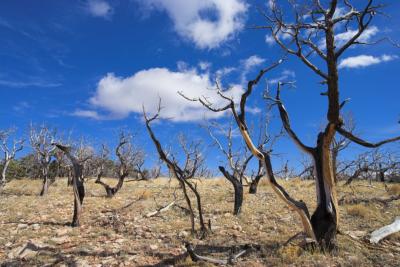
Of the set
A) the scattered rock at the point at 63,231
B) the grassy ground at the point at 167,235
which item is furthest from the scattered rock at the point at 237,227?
the scattered rock at the point at 63,231

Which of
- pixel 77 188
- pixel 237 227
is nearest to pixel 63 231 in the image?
pixel 77 188

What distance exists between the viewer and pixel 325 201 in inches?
339

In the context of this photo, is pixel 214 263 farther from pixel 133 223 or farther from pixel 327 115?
pixel 133 223

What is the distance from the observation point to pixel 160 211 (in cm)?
1398

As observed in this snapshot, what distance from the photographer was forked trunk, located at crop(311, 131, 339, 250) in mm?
8461

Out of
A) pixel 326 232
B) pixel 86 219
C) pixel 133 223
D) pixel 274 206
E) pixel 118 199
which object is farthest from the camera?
pixel 118 199

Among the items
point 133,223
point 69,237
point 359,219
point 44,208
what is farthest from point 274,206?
point 44,208

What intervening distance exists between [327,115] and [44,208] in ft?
40.3

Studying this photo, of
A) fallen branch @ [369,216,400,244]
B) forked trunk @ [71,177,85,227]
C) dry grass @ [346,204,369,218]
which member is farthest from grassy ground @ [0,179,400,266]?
forked trunk @ [71,177,85,227]

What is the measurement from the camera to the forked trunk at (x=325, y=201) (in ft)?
27.8

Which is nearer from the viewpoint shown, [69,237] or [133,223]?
[69,237]

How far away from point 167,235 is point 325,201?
4.68 meters

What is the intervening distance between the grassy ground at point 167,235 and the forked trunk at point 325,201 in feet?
1.40

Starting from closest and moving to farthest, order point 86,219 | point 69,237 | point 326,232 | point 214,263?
1. point 214,263
2. point 326,232
3. point 69,237
4. point 86,219
